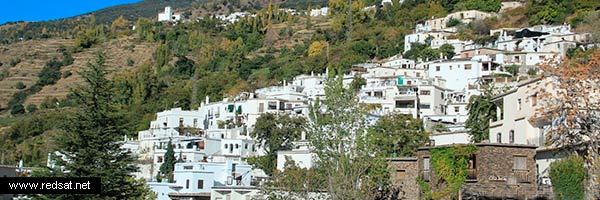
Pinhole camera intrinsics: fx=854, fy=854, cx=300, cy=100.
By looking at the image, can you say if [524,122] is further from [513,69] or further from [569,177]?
[513,69]

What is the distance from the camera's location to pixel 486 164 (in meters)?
31.7

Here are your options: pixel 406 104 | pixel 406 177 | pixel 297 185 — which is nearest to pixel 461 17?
pixel 406 104

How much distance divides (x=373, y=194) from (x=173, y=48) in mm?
116183

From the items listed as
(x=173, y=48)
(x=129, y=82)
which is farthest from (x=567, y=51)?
(x=173, y=48)

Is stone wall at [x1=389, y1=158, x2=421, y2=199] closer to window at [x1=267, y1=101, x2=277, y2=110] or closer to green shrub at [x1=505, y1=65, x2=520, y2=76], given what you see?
window at [x1=267, y1=101, x2=277, y2=110]

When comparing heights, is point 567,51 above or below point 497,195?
above

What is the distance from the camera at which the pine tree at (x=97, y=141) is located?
26656mm

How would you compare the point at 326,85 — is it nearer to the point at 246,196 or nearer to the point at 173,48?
the point at 246,196

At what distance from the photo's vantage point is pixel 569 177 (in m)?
29.8

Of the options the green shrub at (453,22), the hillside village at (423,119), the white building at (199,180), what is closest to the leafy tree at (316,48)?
the hillside village at (423,119)

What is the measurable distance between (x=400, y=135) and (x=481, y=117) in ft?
22.4

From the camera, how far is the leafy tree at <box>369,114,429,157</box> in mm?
48625

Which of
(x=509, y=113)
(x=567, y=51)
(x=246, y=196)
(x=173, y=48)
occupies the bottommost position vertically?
(x=246, y=196)

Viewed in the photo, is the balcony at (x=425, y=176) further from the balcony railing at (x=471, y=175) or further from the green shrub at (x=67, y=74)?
the green shrub at (x=67, y=74)
